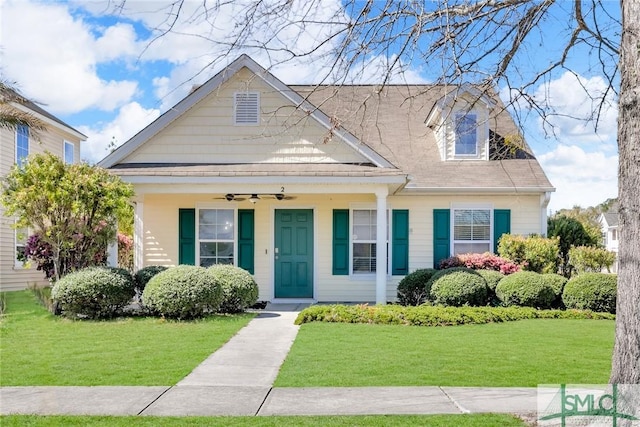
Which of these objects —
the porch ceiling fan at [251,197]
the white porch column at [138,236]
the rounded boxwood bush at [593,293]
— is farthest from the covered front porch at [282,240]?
the rounded boxwood bush at [593,293]

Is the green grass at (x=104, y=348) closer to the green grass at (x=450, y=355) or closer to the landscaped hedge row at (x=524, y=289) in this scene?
the green grass at (x=450, y=355)

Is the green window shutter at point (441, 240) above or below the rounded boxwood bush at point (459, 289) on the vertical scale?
above

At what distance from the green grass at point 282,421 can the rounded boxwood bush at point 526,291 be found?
7.79 meters

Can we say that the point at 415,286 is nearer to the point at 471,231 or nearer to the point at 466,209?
the point at 471,231

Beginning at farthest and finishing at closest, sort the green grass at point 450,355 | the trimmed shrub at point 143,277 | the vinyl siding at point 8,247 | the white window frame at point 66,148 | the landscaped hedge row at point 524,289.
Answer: the white window frame at point 66,148 < the vinyl siding at point 8,247 < the landscaped hedge row at point 524,289 < the trimmed shrub at point 143,277 < the green grass at point 450,355

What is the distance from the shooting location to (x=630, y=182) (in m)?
4.66

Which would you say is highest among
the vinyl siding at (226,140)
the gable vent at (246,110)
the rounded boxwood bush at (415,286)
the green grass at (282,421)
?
the gable vent at (246,110)

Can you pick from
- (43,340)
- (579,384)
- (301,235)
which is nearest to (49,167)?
(43,340)

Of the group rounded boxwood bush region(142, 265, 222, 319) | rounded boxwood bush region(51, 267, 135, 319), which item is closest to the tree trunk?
rounded boxwood bush region(142, 265, 222, 319)

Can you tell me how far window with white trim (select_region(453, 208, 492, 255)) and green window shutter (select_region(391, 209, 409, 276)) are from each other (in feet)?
4.11

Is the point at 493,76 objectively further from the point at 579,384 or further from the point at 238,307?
the point at 238,307

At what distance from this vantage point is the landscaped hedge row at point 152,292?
1114 centimetres

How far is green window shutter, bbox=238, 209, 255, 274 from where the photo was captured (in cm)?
1520

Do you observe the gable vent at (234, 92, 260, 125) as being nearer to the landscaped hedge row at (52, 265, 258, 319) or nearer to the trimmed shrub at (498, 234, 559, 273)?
the landscaped hedge row at (52, 265, 258, 319)
